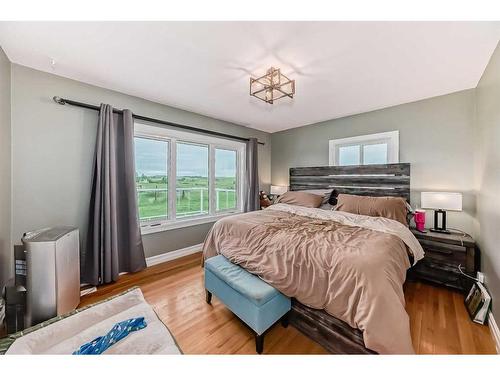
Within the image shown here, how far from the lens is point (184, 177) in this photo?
10.9 feet

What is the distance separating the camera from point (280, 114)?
11.1ft

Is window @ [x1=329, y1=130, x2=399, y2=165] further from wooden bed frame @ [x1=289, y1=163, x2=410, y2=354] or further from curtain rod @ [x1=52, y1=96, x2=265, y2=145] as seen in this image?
curtain rod @ [x1=52, y1=96, x2=265, y2=145]

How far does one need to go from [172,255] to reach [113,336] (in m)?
1.98

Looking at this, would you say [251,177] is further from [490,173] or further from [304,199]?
[490,173]

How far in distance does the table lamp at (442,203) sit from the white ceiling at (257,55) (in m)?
1.27

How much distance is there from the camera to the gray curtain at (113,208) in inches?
89.0

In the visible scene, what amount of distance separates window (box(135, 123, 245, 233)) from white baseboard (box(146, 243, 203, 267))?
0.40 m

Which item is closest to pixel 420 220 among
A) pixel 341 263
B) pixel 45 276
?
pixel 341 263

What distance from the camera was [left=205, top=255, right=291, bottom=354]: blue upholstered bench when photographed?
1380 mm

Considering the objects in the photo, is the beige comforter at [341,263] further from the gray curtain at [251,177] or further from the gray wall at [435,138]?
the gray curtain at [251,177]

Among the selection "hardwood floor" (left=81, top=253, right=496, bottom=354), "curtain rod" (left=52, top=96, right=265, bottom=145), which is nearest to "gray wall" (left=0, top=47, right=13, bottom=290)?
"curtain rod" (left=52, top=96, right=265, bottom=145)

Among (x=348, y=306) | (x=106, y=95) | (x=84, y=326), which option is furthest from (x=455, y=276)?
(x=106, y=95)
